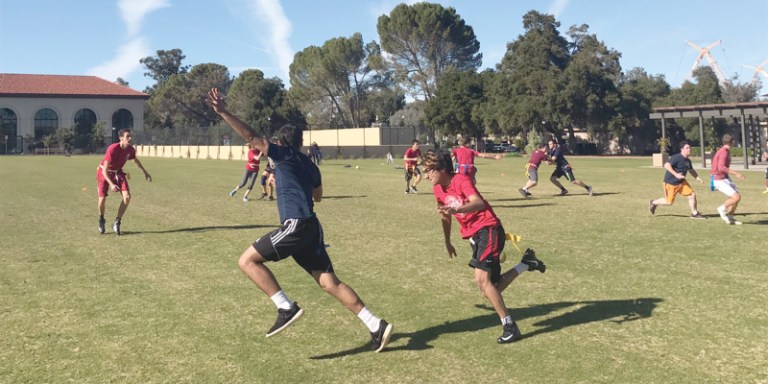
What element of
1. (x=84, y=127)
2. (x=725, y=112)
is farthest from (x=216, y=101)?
(x=84, y=127)

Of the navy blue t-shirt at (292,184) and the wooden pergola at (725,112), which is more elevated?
the wooden pergola at (725,112)

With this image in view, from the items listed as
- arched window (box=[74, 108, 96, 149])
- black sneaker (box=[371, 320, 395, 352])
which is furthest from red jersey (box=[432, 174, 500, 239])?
arched window (box=[74, 108, 96, 149])

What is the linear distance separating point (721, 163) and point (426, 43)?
221 ft

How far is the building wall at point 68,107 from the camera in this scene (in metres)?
94.6

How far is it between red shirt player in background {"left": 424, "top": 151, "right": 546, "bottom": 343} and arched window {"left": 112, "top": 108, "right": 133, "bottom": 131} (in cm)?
10482

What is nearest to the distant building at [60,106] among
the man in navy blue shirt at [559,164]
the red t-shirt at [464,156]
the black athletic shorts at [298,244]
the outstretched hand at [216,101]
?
the man in navy blue shirt at [559,164]

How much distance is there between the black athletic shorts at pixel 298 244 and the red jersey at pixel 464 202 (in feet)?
3.67

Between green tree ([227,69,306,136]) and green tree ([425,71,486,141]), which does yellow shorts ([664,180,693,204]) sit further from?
green tree ([227,69,306,136])

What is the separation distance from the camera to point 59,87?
98.3m

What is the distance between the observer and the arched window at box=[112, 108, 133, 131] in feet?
332

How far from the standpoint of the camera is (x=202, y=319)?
616 centimetres

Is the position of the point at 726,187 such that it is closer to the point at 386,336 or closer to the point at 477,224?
the point at 477,224

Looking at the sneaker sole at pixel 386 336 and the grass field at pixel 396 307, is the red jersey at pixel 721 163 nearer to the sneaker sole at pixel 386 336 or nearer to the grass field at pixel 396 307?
the grass field at pixel 396 307

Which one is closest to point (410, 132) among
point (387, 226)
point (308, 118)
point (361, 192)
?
point (308, 118)
